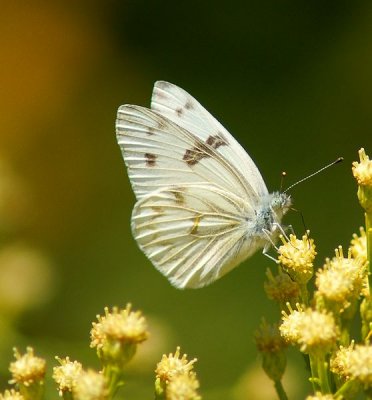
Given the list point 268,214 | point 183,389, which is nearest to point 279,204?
point 268,214

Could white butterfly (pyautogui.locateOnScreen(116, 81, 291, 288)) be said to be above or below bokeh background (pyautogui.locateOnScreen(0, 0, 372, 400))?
below

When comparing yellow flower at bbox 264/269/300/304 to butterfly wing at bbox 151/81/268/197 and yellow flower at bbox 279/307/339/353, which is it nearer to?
yellow flower at bbox 279/307/339/353

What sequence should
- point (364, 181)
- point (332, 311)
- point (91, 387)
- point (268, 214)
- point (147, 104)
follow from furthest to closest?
1. point (147, 104)
2. point (268, 214)
3. point (364, 181)
4. point (332, 311)
5. point (91, 387)

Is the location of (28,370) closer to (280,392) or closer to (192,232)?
(280,392)

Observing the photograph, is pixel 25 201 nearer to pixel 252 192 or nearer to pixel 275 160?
pixel 252 192

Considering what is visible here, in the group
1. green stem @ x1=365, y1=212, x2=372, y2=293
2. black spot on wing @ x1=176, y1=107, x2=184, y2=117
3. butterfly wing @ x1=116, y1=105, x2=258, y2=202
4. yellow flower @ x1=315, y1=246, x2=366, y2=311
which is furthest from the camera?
black spot on wing @ x1=176, y1=107, x2=184, y2=117

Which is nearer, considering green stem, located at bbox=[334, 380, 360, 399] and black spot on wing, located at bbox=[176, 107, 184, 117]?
green stem, located at bbox=[334, 380, 360, 399]

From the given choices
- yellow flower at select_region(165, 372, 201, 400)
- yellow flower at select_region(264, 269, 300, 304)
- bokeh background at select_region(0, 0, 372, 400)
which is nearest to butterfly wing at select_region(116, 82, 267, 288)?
yellow flower at select_region(264, 269, 300, 304)
